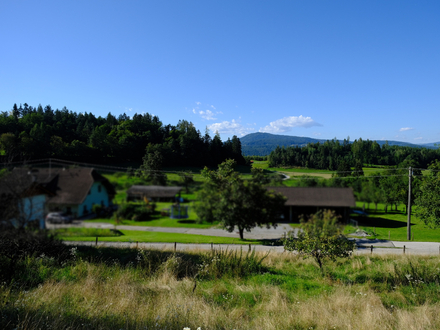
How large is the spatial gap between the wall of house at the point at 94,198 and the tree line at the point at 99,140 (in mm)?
999

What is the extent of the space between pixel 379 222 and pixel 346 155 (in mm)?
3323

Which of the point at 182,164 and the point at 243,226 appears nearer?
the point at 182,164

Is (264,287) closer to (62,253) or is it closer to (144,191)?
(62,253)

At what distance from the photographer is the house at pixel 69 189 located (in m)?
8.52

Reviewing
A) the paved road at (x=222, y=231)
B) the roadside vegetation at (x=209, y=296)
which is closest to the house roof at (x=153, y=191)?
the paved road at (x=222, y=231)

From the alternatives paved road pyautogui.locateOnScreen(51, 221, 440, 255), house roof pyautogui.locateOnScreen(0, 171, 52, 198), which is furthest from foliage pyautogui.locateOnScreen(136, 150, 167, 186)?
house roof pyautogui.locateOnScreen(0, 171, 52, 198)

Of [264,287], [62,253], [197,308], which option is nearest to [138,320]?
[197,308]

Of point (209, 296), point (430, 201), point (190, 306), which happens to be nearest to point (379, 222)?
point (430, 201)

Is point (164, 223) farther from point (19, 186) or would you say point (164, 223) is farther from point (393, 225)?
point (393, 225)

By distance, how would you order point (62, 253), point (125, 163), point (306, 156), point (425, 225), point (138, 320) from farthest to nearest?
point (306, 156), point (425, 225), point (125, 163), point (62, 253), point (138, 320)

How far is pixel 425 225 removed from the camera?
392 inches

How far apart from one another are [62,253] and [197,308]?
164 inches

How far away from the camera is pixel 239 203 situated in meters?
11.7

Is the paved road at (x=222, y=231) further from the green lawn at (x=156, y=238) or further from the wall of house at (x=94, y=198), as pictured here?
the wall of house at (x=94, y=198)
